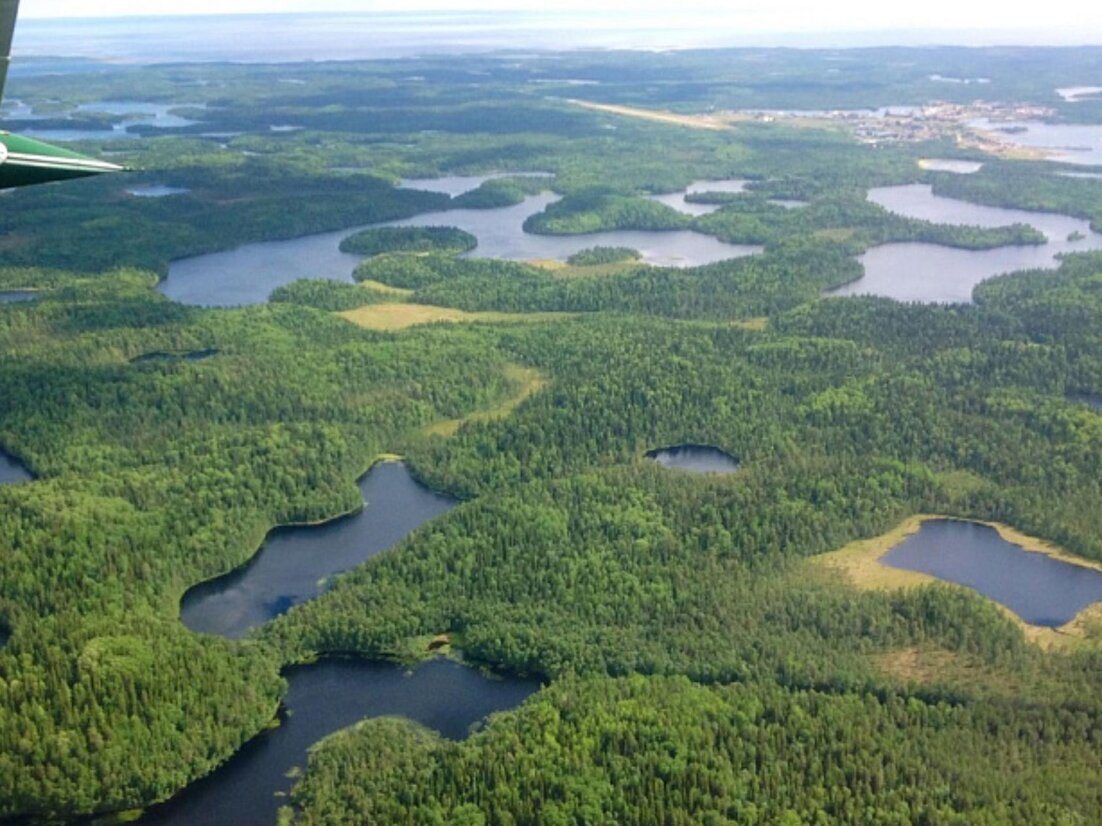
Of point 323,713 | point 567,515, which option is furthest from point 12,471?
point 567,515

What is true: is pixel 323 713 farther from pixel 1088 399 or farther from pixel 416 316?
pixel 416 316

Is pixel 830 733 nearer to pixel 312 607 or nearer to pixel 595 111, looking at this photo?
pixel 312 607

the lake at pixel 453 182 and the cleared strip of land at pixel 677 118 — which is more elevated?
the cleared strip of land at pixel 677 118

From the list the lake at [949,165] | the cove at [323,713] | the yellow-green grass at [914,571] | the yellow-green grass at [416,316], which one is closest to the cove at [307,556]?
the cove at [323,713]

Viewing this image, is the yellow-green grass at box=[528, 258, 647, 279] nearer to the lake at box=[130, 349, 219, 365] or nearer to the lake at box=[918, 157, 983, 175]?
the lake at box=[130, 349, 219, 365]

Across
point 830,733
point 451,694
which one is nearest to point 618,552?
point 451,694

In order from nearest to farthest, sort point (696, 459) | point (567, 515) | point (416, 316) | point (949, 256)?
1. point (567, 515)
2. point (696, 459)
3. point (416, 316)
4. point (949, 256)

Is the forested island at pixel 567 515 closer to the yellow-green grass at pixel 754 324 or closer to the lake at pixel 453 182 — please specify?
the yellow-green grass at pixel 754 324
